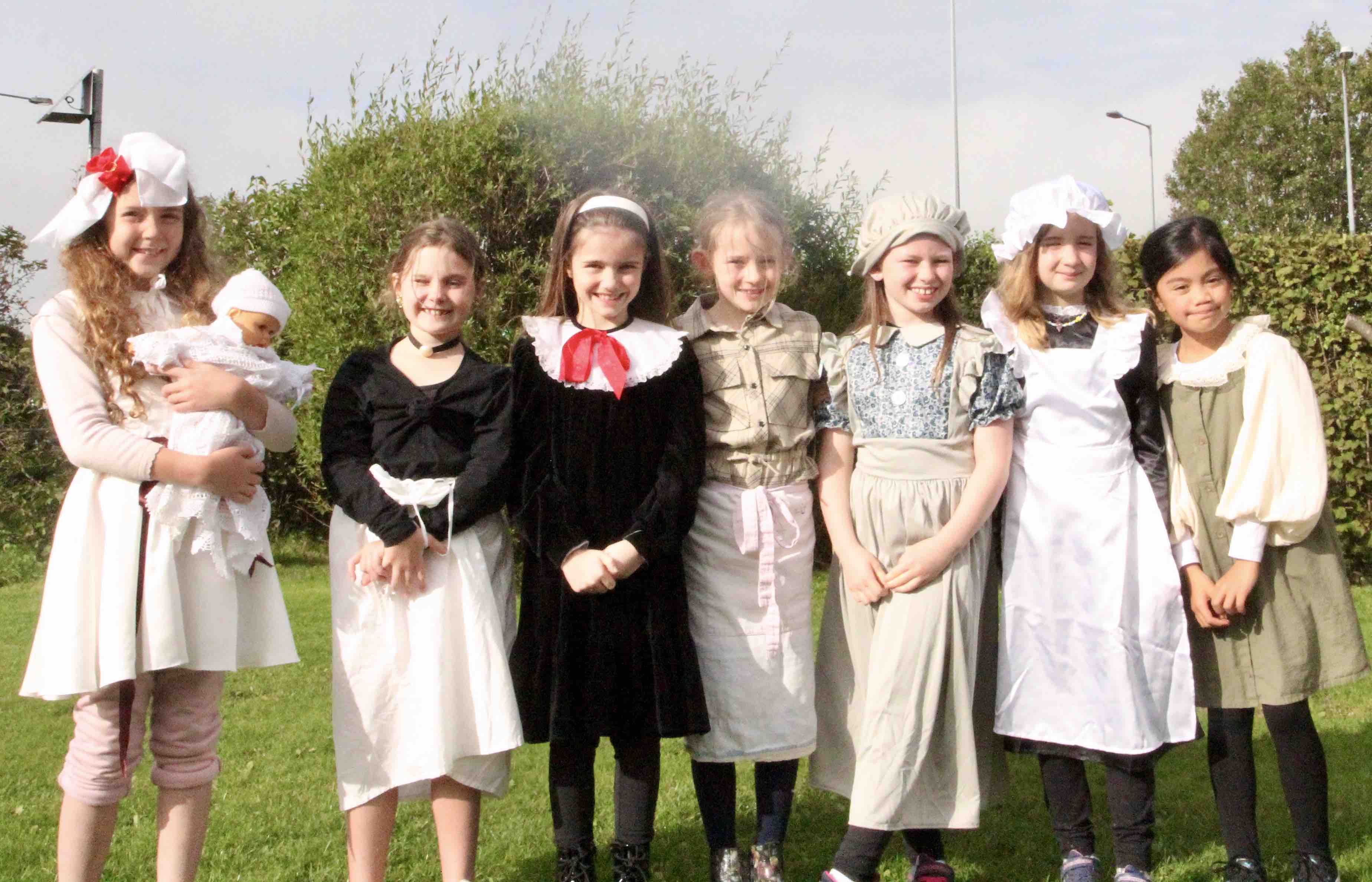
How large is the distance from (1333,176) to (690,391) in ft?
109

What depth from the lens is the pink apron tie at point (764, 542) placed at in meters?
3.02

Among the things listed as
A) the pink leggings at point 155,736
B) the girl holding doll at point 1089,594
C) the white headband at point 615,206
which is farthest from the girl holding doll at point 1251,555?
the pink leggings at point 155,736

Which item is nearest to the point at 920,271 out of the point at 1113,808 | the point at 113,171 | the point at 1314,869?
the point at 1113,808

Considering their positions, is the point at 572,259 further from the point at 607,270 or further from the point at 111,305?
the point at 111,305

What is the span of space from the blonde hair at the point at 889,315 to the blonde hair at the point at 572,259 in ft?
1.71

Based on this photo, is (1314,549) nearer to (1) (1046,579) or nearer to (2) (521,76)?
(1) (1046,579)

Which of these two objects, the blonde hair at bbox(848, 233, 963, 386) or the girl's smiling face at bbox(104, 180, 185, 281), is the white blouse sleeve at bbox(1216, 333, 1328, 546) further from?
the girl's smiling face at bbox(104, 180, 185, 281)

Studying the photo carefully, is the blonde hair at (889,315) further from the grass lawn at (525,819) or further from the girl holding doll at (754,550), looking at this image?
the grass lawn at (525,819)

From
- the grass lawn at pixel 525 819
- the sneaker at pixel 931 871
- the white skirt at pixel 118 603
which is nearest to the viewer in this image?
the white skirt at pixel 118 603

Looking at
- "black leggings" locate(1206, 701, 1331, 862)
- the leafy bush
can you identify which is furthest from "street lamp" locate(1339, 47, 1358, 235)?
"black leggings" locate(1206, 701, 1331, 862)

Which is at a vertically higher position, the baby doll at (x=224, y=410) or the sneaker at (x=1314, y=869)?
the baby doll at (x=224, y=410)

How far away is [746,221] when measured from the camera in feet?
10.3

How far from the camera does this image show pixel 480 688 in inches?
110

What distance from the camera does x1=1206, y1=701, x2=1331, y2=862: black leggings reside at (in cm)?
307
